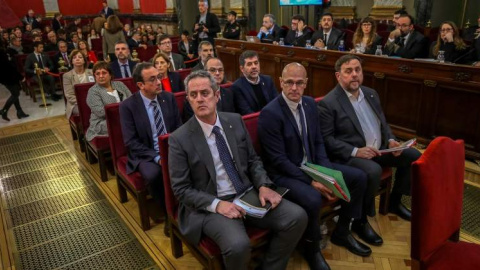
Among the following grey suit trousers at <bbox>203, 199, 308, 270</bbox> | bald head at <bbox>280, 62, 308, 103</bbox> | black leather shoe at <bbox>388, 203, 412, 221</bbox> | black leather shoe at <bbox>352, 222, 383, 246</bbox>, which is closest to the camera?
grey suit trousers at <bbox>203, 199, 308, 270</bbox>

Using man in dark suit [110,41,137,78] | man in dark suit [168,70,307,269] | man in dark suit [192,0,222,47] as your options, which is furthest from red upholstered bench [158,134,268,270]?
man in dark suit [192,0,222,47]

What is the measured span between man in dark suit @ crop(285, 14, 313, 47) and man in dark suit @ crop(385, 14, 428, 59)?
152 centimetres

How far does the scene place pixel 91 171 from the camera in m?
3.92

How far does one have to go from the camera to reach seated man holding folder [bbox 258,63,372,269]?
2.32m

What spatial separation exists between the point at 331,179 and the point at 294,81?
68cm

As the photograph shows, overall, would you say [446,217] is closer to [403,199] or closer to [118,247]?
[403,199]

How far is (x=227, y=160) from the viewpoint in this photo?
2.14m

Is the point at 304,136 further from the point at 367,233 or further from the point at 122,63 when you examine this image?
the point at 122,63

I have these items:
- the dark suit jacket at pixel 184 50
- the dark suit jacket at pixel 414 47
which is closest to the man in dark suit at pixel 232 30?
the dark suit jacket at pixel 184 50

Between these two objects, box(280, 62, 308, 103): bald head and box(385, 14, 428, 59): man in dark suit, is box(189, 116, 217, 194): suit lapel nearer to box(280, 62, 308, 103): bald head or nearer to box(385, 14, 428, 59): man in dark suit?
box(280, 62, 308, 103): bald head

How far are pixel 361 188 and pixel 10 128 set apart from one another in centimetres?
510

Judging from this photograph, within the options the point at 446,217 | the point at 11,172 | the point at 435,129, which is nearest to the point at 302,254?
the point at 446,217

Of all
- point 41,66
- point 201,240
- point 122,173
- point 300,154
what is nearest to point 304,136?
point 300,154

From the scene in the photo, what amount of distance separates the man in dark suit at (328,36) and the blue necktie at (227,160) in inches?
144
